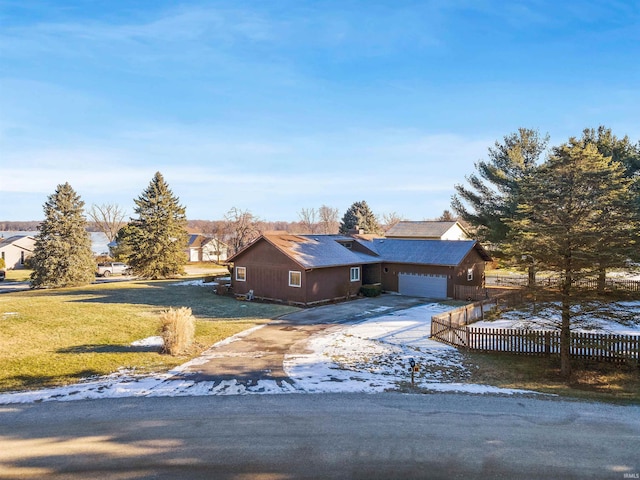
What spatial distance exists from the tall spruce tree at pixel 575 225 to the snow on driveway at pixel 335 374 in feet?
16.0

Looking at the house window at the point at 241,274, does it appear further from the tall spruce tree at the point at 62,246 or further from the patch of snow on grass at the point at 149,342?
the tall spruce tree at the point at 62,246

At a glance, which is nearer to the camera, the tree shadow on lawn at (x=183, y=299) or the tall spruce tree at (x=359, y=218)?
the tree shadow on lawn at (x=183, y=299)

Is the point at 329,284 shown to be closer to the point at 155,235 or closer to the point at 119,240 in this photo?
the point at 155,235

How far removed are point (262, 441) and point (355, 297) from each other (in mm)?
23819

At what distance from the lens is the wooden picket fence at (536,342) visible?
15.9m

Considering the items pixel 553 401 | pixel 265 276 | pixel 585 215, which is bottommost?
pixel 553 401

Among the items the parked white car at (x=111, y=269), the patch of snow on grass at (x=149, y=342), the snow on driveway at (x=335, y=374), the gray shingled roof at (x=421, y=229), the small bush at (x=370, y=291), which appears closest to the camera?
the snow on driveway at (x=335, y=374)

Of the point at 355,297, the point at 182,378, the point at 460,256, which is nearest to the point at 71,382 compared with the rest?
the point at 182,378

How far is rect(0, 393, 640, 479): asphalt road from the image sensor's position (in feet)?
26.1

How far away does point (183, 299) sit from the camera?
3117 cm

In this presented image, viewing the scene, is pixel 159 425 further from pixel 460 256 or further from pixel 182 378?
pixel 460 256

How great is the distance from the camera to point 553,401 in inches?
473

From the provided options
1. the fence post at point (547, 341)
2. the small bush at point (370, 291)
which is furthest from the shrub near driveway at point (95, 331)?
the fence post at point (547, 341)

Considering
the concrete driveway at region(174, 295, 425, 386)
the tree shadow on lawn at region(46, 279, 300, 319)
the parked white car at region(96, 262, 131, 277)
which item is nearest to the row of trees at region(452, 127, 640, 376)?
the concrete driveway at region(174, 295, 425, 386)
